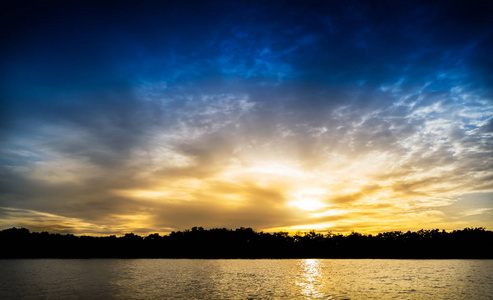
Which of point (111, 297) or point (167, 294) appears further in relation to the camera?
point (167, 294)

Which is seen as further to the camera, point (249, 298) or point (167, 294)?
point (167, 294)

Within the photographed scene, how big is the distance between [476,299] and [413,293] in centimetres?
983

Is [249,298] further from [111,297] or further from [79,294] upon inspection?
[79,294]

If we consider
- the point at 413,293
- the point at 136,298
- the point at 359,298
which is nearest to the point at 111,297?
the point at 136,298

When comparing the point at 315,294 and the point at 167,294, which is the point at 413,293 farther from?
the point at 167,294

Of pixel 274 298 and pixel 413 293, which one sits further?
pixel 413 293

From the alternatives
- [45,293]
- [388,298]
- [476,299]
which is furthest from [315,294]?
[45,293]

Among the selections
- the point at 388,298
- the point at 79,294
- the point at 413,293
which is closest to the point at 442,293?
the point at 413,293

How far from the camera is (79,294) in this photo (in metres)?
54.8

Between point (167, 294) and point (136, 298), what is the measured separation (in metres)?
6.47

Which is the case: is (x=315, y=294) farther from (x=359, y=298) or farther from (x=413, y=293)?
(x=413, y=293)

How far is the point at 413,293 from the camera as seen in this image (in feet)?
185

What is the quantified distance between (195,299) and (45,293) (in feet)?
98.6

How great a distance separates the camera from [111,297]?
51406 millimetres
